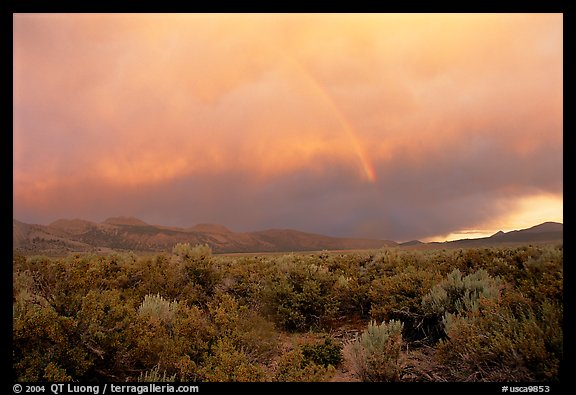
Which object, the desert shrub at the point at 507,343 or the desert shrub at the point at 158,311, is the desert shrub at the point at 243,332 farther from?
the desert shrub at the point at 507,343

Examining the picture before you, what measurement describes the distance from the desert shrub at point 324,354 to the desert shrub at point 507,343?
1710 millimetres

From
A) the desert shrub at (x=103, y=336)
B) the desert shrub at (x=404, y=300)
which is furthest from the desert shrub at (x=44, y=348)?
the desert shrub at (x=404, y=300)

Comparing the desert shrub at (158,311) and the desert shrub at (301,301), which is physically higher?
the desert shrub at (158,311)

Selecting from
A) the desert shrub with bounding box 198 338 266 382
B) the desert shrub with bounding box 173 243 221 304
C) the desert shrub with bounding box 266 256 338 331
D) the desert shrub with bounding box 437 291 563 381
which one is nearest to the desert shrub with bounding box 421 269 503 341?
the desert shrub with bounding box 437 291 563 381

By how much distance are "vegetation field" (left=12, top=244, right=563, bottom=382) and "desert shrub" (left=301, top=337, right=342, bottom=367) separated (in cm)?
2

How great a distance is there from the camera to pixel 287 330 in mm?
8078

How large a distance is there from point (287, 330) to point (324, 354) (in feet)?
7.88

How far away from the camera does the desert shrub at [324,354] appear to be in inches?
224

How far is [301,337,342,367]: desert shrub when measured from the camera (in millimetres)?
5699

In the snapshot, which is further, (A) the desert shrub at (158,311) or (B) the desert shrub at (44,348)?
(A) the desert shrub at (158,311)

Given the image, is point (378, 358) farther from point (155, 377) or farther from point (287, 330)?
point (287, 330)
